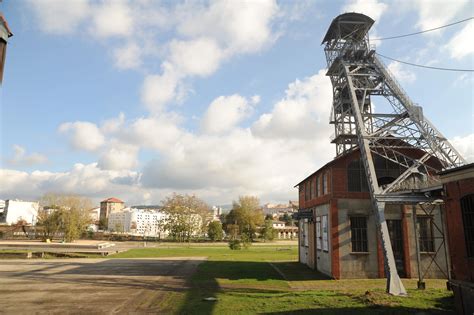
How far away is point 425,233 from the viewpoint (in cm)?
2169

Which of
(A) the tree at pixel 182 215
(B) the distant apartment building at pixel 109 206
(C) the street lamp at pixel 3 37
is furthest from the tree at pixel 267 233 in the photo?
(B) the distant apartment building at pixel 109 206

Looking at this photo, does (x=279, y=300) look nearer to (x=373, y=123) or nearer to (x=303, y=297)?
(x=303, y=297)

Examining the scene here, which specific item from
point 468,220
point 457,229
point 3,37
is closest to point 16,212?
point 3,37

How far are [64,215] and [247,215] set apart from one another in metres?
39.8

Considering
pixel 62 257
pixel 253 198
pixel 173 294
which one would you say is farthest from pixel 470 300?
pixel 253 198

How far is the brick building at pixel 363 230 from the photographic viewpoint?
2098 centimetres

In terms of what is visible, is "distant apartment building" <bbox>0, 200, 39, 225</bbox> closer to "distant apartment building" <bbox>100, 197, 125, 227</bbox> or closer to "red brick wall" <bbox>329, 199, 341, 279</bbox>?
"distant apartment building" <bbox>100, 197, 125, 227</bbox>

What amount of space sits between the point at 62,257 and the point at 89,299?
962 inches

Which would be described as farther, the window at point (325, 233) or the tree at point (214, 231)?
the tree at point (214, 231)

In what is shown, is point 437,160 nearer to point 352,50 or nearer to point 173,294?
point 352,50

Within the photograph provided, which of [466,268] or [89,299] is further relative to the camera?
[89,299]

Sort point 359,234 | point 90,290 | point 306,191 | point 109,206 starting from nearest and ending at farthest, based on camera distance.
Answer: point 90,290 < point 359,234 < point 306,191 < point 109,206

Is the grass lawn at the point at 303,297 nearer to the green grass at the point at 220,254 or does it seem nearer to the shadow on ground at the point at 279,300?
the shadow on ground at the point at 279,300

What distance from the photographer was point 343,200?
21.9 metres
